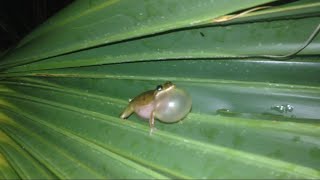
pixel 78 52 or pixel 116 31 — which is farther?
pixel 78 52

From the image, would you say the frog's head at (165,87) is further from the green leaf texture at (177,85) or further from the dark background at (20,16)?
the dark background at (20,16)

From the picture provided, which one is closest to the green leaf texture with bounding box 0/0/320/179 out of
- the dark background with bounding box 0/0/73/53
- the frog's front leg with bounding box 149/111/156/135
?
the frog's front leg with bounding box 149/111/156/135

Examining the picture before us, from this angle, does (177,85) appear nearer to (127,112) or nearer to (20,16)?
(127,112)

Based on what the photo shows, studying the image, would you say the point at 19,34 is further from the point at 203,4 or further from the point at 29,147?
the point at 203,4

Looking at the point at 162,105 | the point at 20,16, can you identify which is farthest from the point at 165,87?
the point at 20,16

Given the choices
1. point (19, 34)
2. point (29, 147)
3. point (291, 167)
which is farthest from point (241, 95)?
point (19, 34)
